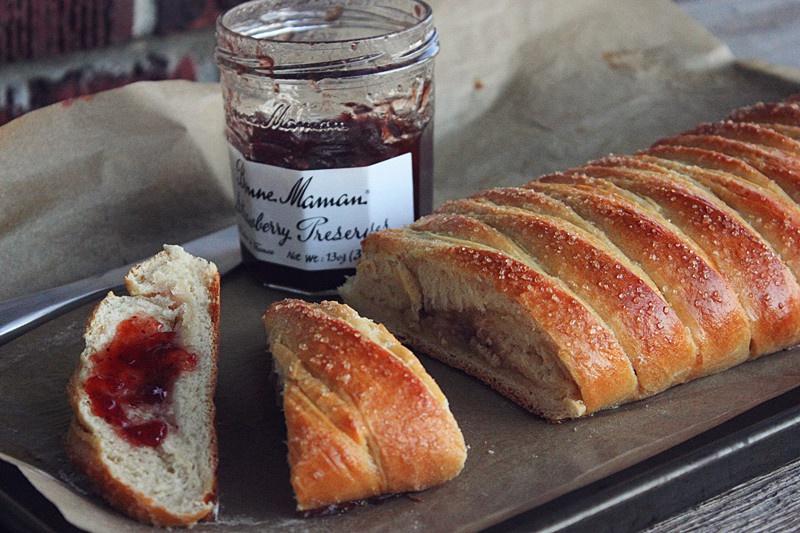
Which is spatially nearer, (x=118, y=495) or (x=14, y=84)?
(x=118, y=495)

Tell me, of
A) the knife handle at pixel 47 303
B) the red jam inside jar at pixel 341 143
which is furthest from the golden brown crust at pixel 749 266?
the knife handle at pixel 47 303

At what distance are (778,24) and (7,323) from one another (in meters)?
5.05

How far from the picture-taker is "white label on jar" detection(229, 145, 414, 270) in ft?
11.5

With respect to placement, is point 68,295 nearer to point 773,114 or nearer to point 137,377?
point 137,377

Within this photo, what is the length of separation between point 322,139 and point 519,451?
4.10 feet

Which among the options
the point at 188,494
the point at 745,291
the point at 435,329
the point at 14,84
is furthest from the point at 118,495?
the point at 14,84

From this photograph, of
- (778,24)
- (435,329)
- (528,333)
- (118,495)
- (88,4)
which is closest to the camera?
(118,495)

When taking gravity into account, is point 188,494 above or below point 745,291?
below

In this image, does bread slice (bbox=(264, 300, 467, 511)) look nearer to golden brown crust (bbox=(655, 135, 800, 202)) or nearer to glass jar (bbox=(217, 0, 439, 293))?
glass jar (bbox=(217, 0, 439, 293))

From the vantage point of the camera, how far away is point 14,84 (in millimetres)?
5367

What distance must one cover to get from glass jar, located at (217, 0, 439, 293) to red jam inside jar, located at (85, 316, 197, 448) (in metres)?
0.72

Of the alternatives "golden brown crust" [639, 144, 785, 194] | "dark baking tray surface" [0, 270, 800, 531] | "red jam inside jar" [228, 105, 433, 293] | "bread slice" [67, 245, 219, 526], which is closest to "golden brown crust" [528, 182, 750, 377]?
"dark baking tray surface" [0, 270, 800, 531]

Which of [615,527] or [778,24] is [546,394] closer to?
[615,527]

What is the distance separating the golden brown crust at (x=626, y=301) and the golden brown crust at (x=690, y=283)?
4 cm
